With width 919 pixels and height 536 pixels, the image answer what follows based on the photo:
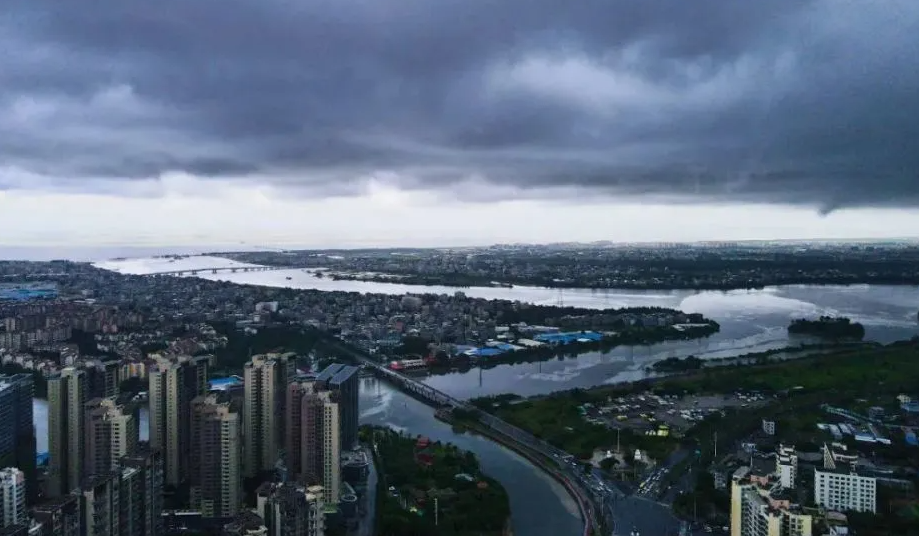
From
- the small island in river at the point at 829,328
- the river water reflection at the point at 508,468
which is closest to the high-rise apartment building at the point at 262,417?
the river water reflection at the point at 508,468

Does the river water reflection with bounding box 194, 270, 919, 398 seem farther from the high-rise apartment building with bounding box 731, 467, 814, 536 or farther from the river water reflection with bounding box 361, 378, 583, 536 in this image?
the high-rise apartment building with bounding box 731, 467, 814, 536

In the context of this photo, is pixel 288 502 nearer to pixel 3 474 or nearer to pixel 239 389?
pixel 3 474

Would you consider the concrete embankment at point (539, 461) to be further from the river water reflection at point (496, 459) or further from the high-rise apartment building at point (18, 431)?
the high-rise apartment building at point (18, 431)

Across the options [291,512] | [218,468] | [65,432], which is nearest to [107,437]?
[65,432]

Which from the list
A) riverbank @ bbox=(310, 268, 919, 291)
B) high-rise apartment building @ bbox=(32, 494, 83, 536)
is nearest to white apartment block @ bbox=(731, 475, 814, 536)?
high-rise apartment building @ bbox=(32, 494, 83, 536)

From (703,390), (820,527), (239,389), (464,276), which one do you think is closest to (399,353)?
(239,389)
